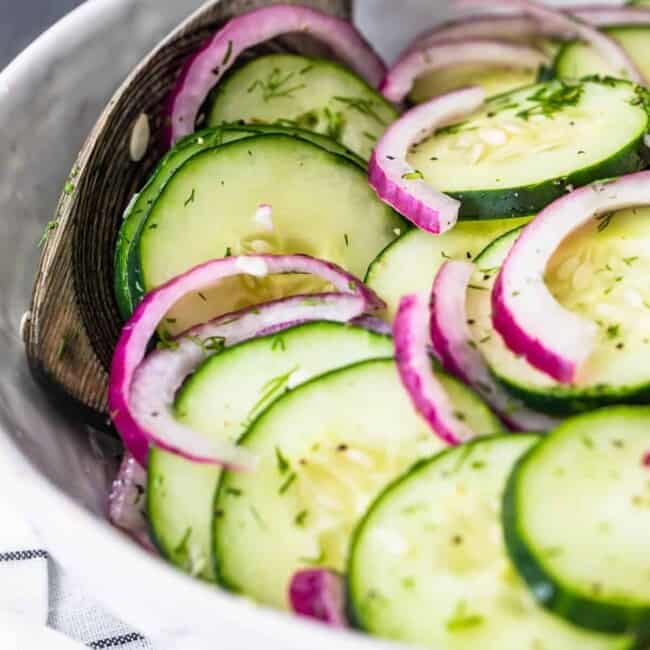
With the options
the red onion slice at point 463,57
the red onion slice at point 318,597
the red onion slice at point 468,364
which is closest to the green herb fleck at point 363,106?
the red onion slice at point 463,57

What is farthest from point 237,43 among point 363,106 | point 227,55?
point 363,106

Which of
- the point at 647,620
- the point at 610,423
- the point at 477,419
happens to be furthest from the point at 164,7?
the point at 647,620

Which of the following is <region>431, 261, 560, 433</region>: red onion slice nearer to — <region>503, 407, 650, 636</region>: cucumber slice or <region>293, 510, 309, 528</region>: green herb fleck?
<region>503, 407, 650, 636</region>: cucumber slice

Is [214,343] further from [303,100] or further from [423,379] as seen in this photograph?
[303,100]

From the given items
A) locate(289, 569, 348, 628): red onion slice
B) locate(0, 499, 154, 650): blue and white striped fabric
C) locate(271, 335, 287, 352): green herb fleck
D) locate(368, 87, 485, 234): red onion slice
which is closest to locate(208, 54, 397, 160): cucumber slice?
locate(368, 87, 485, 234): red onion slice

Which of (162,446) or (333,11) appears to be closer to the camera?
(162,446)

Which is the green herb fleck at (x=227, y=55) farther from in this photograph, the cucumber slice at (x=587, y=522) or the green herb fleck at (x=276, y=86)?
the cucumber slice at (x=587, y=522)

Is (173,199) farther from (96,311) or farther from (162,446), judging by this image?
(162,446)
